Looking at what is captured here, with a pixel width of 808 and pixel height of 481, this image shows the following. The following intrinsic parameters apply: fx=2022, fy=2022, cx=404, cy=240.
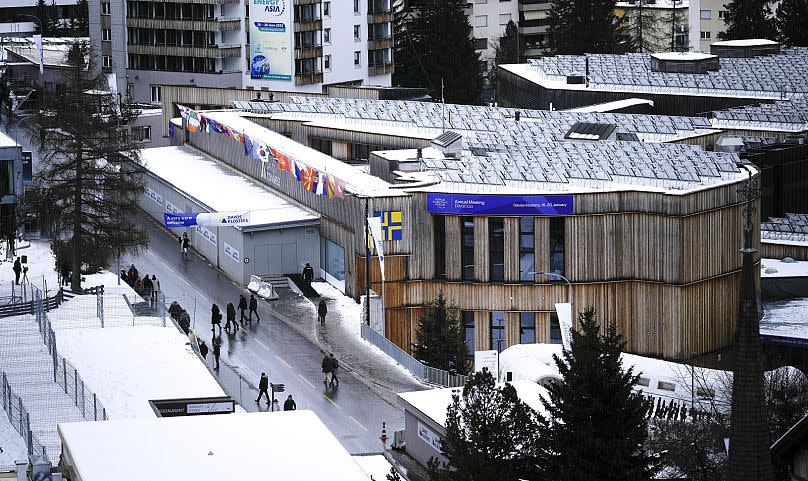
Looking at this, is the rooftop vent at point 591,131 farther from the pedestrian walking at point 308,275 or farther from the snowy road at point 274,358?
the snowy road at point 274,358

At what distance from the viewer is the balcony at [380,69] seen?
452 ft

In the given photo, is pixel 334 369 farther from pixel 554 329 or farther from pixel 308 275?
pixel 308 275

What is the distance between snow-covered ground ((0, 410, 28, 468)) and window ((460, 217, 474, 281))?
22958 mm

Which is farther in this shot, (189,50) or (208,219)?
(189,50)

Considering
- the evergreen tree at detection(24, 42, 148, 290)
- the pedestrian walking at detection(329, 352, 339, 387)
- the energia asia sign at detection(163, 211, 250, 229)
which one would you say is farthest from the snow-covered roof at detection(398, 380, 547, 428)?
the energia asia sign at detection(163, 211, 250, 229)

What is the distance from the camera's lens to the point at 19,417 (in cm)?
5747

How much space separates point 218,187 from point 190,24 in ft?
137

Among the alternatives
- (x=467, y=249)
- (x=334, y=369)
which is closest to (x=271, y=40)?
(x=467, y=249)

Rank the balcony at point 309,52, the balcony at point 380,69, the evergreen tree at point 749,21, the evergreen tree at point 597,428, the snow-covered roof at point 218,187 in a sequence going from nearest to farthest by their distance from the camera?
1. the evergreen tree at point 597,428
2. the snow-covered roof at point 218,187
3. the balcony at point 309,52
4. the balcony at point 380,69
5. the evergreen tree at point 749,21

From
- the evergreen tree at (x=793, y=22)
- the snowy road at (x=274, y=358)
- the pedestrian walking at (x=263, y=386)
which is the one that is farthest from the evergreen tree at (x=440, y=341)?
the evergreen tree at (x=793, y=22)

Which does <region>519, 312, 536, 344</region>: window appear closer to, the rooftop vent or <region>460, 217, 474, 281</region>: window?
<region>460, 217, 474, 281</region>: window

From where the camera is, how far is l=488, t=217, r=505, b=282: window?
7450 centimetres

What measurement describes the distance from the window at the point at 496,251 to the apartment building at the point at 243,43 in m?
56.8

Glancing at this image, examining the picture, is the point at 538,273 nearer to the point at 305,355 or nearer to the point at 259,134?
the point at 305,355
